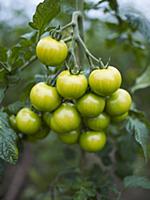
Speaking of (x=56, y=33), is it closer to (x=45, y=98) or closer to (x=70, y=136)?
(x=45, y=98)

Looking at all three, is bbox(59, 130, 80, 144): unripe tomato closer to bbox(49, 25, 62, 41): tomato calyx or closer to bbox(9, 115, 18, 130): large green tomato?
bbox(9, 115, 18, 130): large green tomato

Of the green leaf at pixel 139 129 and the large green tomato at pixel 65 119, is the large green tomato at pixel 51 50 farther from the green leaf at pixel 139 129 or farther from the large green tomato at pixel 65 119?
the green leaf at pixel 139 129

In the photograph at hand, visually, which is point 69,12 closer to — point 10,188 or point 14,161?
point 14,161

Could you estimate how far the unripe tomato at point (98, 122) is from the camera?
40.3 inches

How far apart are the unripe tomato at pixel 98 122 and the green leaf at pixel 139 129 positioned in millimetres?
87

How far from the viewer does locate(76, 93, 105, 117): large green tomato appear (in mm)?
950

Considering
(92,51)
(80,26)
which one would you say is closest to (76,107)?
(80,26)

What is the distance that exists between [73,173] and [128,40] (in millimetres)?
543

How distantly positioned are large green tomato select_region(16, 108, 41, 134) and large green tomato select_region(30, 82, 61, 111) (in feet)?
0.17

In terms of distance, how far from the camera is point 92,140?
106cm

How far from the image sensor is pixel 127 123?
44.1 inches

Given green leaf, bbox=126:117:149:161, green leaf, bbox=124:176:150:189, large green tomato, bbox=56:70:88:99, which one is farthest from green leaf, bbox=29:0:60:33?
green leaf, bbox=124:176:150:189

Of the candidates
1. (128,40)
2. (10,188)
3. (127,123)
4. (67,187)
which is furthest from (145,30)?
(10,188)

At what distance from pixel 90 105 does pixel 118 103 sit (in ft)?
0.29
